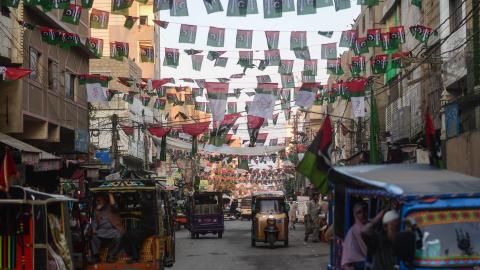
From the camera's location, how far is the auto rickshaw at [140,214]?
16031mm

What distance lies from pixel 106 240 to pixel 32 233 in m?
4.30

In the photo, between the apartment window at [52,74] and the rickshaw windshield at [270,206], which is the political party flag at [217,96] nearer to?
the rickshaw windshield at [270,206]

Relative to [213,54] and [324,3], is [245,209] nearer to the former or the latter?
[213,54]

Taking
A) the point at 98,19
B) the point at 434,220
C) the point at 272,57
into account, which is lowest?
the point at 434,220

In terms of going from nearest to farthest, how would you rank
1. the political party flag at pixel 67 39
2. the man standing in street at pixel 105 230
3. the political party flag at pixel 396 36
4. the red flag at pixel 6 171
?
the red flag at pixel 6 171, the man standing in street at pixel 105 230, the political party flag at pixel 67 39, the political party flag at pixel 396 36

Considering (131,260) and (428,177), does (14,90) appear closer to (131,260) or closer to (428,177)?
(131,260)

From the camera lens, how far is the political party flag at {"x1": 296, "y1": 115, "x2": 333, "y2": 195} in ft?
40.9

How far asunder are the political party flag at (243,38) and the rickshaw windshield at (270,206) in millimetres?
9334

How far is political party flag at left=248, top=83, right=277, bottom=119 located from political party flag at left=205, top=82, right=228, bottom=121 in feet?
4.12

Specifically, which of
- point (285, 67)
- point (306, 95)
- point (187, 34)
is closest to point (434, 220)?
point (187, 34)

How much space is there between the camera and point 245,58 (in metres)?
27.8

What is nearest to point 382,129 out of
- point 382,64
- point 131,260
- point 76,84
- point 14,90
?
point 382,64

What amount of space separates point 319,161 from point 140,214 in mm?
6974

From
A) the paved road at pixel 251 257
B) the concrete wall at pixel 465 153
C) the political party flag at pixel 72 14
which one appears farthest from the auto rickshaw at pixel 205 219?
the political party flag at pixel 72 14
